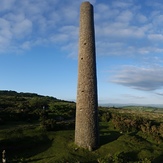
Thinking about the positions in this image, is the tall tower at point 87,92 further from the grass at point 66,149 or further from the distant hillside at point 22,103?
the distant hillside at point 22,103

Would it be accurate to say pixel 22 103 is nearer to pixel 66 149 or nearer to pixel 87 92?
pixel 66 149

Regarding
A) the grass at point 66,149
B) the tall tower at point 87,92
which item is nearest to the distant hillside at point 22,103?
the grass at point 66,149

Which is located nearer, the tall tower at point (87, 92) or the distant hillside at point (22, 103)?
the tall tower at point (87, 92)

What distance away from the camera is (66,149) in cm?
2000

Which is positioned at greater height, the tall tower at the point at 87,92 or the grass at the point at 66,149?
the tall tower at the point at 87,92

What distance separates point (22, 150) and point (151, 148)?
10.6 metres

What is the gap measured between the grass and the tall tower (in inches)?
38.4

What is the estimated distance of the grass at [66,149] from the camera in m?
18.2

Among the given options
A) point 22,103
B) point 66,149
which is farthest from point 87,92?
point 22,103

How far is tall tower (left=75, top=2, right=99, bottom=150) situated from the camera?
2011 cm

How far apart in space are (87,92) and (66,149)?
4704 mm

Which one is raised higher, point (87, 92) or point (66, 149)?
point (87, 92)

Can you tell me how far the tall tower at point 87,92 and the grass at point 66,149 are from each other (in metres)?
0.98

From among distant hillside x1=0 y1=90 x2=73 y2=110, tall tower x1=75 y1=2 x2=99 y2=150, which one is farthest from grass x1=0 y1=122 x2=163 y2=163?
distant hillside x1=0 y1=90 x2=73 y2=110
